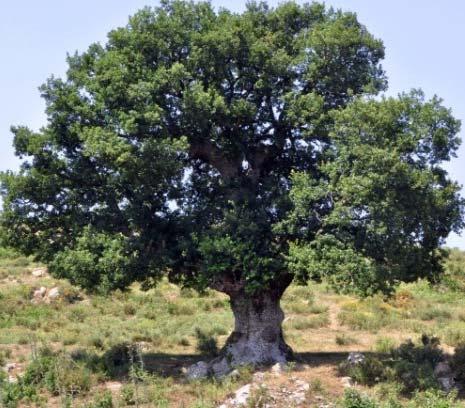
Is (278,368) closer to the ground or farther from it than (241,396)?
farther from it

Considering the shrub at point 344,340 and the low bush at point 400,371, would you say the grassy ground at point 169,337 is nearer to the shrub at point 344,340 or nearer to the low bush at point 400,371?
the shrub at point 344,340

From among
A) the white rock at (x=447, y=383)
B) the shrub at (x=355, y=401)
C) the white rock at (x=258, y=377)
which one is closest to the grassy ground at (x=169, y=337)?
the shrub at (x=355, y=401)

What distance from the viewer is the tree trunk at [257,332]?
23.1 meters

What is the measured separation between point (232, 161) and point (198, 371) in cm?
711

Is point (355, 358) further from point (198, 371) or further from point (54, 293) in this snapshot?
point (54, 293)

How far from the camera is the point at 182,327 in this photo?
32.4 metres

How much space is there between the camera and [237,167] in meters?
24.1

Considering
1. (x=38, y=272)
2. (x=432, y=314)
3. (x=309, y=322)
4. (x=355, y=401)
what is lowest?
(x=355, y=401)

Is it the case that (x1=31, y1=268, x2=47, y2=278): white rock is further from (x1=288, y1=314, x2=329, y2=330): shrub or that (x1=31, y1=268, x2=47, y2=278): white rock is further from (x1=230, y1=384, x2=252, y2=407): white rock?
(x1=230, y1=384, x2=252, y2=407): white rock

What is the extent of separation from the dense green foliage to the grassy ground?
3127 mm

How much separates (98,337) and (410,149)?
15244 millimetres

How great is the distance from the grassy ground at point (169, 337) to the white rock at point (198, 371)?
16.9 inches

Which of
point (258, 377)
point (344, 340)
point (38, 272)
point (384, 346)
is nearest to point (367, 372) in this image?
point (258, 377)

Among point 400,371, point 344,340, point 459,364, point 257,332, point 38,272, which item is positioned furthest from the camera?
point 38,272
